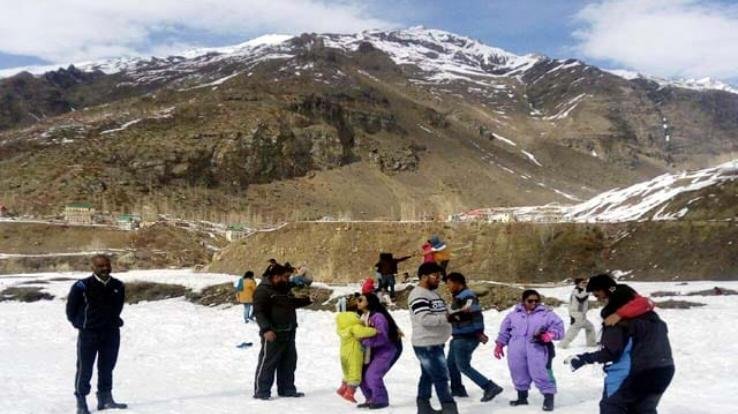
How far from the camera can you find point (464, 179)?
13838 centimetres

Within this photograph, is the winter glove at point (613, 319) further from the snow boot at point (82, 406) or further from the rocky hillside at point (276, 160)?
the rocky hillside at point (276, 160)

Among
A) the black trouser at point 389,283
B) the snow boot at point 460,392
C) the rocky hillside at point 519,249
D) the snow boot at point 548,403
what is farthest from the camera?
the rocky hillside at point 519,249

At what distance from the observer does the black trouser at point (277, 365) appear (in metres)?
10.1

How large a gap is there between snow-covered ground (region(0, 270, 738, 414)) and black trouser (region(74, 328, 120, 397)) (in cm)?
50

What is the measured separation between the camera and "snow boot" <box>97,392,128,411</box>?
9.59 meters

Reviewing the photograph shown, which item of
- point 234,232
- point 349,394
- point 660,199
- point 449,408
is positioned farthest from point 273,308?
point 234,232

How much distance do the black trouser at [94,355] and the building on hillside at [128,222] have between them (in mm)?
67124

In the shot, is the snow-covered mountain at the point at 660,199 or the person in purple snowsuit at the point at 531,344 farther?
the snow-covered mountain at the point at 660,199

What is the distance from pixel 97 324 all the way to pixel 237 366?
533 cm

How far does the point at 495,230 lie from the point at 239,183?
88.9 meters

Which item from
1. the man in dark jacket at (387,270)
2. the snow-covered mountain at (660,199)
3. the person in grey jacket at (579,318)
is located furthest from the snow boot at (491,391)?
the snow-covered mountain at (660,199)

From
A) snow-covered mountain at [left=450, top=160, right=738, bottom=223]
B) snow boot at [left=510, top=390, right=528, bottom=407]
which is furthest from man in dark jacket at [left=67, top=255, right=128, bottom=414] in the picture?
snow-covered mountain at [left=450, top=160, right=738, bottom=223]

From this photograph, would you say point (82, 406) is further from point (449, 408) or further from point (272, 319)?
point (449, 408)

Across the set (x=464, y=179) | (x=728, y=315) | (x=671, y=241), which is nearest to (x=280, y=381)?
(x=728, y=315)
